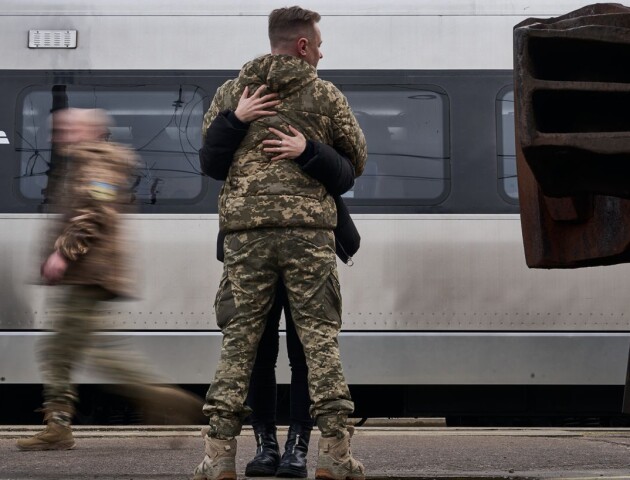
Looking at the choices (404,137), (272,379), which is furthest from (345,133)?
(404,137)

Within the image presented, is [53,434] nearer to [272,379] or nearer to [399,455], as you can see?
[272,379]

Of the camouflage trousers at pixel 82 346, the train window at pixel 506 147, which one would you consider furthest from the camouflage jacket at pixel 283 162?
the train window at pixel 506 147

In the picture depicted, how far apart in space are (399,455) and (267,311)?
1530 millimetres

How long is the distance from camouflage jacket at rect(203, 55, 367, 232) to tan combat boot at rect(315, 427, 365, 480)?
29.0 inches

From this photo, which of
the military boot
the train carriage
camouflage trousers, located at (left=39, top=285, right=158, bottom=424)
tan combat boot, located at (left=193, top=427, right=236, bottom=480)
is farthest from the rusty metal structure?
the train carriage

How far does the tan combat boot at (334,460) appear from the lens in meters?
3.63

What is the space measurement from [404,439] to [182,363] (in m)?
1.62

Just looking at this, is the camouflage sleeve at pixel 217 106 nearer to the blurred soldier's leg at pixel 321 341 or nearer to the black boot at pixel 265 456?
the blurred soldier's leg at pixel 321 341

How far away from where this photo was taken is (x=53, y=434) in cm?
475

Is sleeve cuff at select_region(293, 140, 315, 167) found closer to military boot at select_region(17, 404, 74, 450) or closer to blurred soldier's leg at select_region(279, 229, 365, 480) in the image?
blurred soldier's leg at select_region(279, 229, 365, 480)

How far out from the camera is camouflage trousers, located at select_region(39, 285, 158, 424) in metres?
4.43

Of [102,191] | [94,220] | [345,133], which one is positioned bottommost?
[94,220]

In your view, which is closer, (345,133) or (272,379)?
(345,133)

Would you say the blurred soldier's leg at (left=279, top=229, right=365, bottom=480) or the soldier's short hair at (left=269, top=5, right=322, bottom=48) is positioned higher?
the soldier's short hair at (left=269, top=5, right=322, bottom=48)
